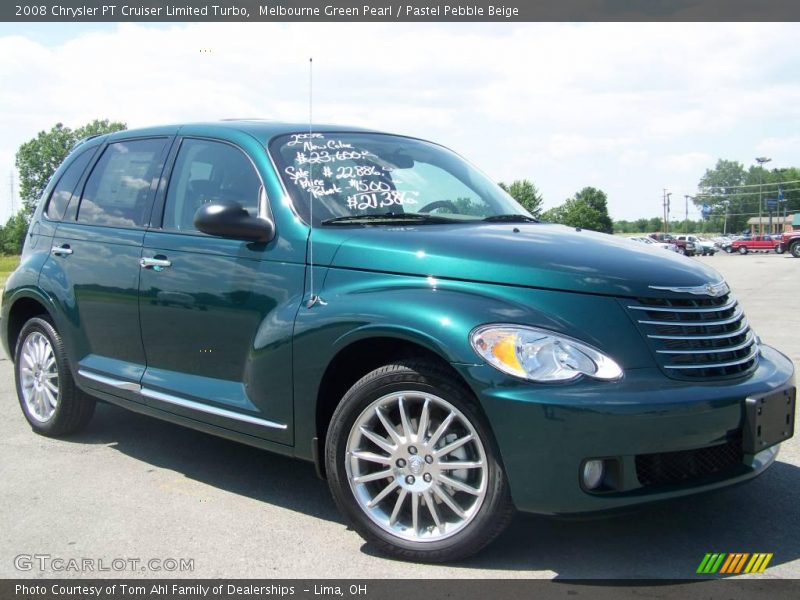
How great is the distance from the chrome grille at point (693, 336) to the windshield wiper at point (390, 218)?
1.22 meters

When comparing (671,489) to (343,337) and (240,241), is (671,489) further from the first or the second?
(240,241)

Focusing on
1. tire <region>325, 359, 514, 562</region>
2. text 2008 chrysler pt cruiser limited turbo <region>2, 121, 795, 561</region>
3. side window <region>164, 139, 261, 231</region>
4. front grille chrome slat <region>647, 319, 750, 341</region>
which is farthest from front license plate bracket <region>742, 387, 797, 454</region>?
side window <region>164, 139, 261, 231</region>

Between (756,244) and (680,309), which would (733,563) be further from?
(756,244)

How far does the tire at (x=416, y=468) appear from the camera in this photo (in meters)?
3.02

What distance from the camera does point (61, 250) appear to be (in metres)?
4.91

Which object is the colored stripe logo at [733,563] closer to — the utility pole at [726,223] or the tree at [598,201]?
the tree at [598,201]

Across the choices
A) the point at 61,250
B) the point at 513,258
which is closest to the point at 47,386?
the point at 61,250

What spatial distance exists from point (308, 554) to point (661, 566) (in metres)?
1.43

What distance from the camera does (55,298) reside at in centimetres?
486

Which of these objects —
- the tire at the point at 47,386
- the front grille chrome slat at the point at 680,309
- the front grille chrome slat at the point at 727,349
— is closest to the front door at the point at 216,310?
the tire at the point at 47,386

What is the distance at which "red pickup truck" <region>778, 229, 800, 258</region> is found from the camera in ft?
146

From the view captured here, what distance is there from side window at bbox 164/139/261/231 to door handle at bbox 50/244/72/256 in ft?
3.10

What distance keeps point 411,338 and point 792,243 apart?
48.0 metres

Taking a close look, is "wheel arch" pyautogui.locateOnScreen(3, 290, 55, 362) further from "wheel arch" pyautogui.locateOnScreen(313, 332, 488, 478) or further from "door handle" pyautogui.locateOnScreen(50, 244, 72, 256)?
"wheel arch" pyautogui.locateOnScreen(313, 332, 488, 478)
